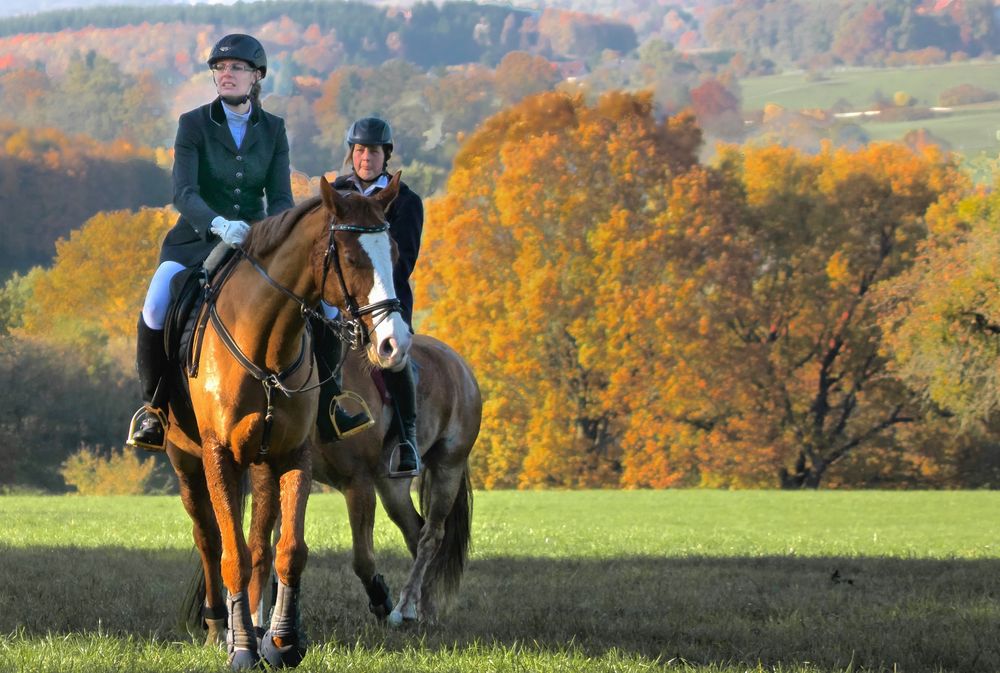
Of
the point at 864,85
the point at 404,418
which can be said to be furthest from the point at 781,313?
the point at 864,85

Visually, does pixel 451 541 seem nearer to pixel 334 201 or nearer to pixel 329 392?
pixel 329 392

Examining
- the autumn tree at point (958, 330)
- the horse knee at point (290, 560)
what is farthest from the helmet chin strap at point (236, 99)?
the autumn tree at point (958, 330)

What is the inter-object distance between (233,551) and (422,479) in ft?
12.0

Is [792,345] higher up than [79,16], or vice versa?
[79,16]

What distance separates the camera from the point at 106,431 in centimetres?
6031

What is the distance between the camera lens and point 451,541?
35.2 feet

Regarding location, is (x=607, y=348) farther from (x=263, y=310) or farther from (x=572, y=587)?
(x=263, y=310)

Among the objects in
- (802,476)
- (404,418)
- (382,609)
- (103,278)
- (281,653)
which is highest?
(404,418)

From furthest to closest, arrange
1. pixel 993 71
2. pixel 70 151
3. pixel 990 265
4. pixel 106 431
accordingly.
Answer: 1. pixel 993 71
2. pixel 70 151
3. pixel 106 431
4. pixel 990 265

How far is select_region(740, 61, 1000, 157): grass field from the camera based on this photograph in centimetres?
9318

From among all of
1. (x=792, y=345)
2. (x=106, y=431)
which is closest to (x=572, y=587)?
(x=792, y=345)

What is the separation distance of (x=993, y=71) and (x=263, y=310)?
363 ft

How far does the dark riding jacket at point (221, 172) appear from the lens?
7.96m

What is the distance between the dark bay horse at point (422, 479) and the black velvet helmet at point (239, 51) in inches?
87.1
